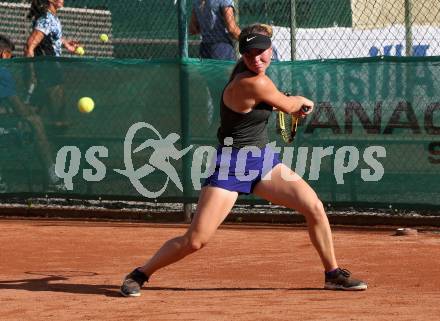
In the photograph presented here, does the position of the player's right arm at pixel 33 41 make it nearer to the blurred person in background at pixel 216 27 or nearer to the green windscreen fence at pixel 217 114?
the green windscreen fence at pixel 217 114

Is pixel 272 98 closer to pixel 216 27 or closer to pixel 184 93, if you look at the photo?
pixel 184 93

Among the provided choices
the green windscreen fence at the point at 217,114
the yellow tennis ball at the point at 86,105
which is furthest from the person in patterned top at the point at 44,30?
the yellow tennis ball at the point at 86,105

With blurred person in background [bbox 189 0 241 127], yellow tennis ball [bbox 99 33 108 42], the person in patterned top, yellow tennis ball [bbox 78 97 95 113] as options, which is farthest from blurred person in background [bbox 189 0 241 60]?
yellow tennis ball [bbox 99 33 108 42]

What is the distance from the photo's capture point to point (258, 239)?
1033 cm

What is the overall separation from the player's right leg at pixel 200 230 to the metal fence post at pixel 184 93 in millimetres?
4201

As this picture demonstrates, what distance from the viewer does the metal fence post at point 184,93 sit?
1146 centimetres

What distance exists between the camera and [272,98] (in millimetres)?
7020

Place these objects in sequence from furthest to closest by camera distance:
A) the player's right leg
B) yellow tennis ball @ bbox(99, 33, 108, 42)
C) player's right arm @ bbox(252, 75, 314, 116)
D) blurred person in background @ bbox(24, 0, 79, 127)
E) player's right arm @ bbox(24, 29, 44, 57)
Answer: yellow tennis ball @ bbox(99, 33, 108, 42)
player's right arm @ bbox(24, 29, 44, 57)
blurred person in background @ bbox(24, 0, 79, 127)
the player's right leg
player's right arm @ bbox(252, 75, 314, 116)

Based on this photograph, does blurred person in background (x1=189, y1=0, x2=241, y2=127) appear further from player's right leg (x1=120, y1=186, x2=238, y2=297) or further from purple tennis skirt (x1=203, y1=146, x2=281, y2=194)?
player's right leg (x1=120, y1=186, x2=238, y2=297)

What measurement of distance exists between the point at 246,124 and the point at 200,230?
75 cm

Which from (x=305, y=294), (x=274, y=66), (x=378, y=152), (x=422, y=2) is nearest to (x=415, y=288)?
(x=305, y=294)

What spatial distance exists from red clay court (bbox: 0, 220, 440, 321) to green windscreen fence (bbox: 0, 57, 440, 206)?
20.6 inches

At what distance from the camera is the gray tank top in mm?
7191

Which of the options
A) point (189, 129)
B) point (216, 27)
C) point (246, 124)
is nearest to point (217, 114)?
point (189, 129)
